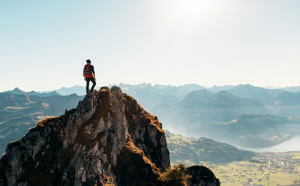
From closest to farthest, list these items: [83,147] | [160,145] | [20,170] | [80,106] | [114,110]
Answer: [20,170]
[83,147]
[80,106]
[114,110]
[160,145]

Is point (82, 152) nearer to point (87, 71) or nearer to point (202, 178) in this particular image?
point (87, 71)

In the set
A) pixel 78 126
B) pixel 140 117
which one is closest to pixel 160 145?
pixel 140 117

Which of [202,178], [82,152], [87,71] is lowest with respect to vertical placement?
[202,178]

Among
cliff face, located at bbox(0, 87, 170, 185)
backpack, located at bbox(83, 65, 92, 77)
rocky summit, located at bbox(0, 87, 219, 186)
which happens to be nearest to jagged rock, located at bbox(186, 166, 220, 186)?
rocky summit, located at bbox(0, 87, 219, 186)

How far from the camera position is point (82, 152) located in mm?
33344

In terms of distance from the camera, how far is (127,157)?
3978cm

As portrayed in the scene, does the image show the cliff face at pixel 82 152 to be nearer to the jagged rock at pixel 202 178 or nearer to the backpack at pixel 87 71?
the backpack at pixel 87 71

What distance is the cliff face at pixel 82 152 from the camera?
31500mm

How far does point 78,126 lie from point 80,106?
471 cm

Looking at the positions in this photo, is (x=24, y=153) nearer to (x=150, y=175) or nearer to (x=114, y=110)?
(x=114, y=110)

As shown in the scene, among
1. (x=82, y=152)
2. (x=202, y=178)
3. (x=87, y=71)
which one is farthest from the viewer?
(x=202, y=178)

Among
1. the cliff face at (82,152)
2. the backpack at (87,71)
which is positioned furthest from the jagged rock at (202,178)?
the backpack at (87,71)

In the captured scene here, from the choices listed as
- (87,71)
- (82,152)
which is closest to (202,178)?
(82,152)

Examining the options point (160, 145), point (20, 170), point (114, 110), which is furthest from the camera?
point (160, 145)
